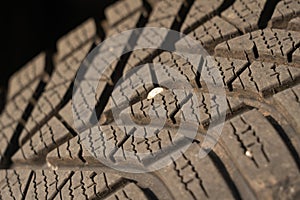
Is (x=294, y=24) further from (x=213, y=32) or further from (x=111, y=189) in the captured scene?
(x=111, y=189)

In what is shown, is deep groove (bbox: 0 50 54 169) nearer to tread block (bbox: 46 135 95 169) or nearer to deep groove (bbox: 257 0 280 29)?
tread block (bbox: 46 135 95 169)

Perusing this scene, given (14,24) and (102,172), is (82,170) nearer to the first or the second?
(102,172)

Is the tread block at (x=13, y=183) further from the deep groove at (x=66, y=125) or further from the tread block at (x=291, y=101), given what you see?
the tread block at (x=291, y=101)

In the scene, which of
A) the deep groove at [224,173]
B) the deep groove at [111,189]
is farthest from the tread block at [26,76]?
the deep groove at [224,173]

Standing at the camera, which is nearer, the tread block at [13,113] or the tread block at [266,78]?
the tread block at [266,78]

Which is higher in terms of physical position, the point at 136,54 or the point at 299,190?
the point at 136,54

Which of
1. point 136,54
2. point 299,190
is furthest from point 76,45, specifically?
point 299,190

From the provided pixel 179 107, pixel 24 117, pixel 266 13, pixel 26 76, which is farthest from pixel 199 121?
pixel 26 76
